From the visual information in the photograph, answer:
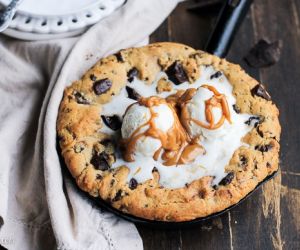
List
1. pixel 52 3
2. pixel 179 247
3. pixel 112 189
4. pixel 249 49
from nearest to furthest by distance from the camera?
pixel 112 189 → pixel 179 247 → pixel 52 3 → pixel 249 49

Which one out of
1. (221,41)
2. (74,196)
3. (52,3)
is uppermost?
(52,3)

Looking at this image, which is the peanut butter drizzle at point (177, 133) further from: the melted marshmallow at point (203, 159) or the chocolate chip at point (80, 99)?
the chocolate chip at point (80, 99)

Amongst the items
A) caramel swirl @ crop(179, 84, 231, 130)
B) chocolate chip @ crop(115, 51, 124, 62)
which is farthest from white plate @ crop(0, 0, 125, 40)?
caramel swirl @ crop(179, 84, 231, 130)

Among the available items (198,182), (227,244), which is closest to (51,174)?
(198,182)

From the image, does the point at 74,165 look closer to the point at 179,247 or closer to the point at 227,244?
the point at 179,247

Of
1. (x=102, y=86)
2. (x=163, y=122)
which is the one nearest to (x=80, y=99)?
(x=102, y=86)

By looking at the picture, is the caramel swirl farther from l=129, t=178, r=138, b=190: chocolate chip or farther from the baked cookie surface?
l=129, t=178, r=138, b=190: chocolate chip

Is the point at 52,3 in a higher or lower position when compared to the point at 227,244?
higher

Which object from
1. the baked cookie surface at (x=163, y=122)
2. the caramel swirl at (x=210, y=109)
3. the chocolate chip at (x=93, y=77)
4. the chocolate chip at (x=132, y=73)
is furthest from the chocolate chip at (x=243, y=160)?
the chocolate chip at (x=93, y=77)
